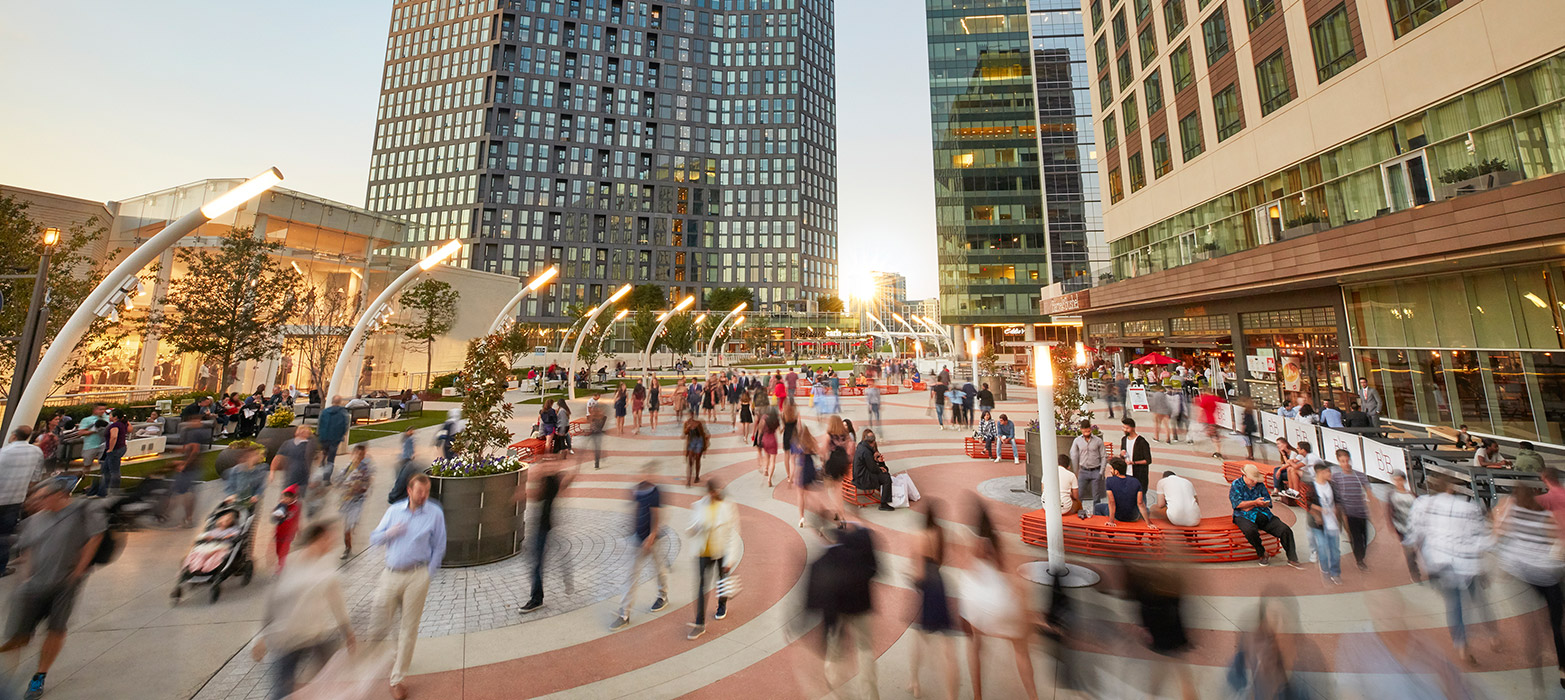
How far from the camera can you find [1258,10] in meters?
19.5

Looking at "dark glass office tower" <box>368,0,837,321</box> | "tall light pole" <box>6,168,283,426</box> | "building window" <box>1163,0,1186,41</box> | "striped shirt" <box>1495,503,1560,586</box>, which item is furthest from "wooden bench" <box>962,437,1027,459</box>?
"dark glass office tower" <box>368,0,837,321</box>

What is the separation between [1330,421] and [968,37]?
63713mm

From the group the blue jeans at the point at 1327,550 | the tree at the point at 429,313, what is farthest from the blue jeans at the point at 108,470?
the tree at the point at 429,313

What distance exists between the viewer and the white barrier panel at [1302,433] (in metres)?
13.3

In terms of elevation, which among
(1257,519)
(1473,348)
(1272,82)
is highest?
(1272,82)

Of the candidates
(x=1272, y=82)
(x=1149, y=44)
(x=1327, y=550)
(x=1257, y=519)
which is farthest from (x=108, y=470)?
(x=1149, y=44)

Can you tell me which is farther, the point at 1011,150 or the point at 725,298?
the point at 725,298

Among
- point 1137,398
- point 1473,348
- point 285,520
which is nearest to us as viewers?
point 285,520

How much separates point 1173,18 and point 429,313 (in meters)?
49.3

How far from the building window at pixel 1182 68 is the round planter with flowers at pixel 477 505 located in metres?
30.1

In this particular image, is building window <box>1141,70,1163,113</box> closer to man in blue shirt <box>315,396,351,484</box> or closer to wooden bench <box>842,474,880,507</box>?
wooden bench <box>842,474,880,507</box>

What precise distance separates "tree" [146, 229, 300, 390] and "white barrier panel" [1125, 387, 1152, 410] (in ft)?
120

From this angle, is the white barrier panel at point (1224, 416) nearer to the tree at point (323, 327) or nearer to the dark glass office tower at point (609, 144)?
the tree at point (323, 327)

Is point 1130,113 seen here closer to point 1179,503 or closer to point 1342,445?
point 1342,445
